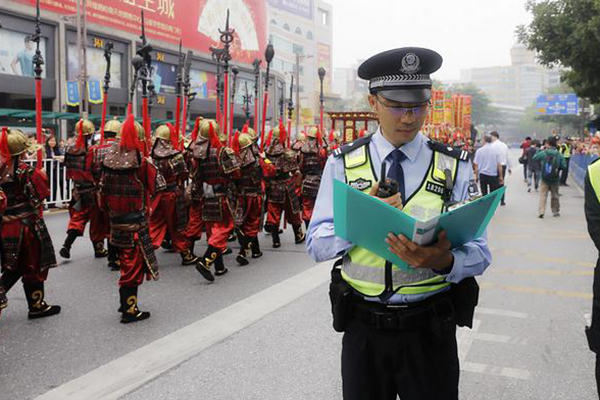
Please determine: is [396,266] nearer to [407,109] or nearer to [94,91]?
[407,109]

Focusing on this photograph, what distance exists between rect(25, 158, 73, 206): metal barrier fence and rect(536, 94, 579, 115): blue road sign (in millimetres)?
40329

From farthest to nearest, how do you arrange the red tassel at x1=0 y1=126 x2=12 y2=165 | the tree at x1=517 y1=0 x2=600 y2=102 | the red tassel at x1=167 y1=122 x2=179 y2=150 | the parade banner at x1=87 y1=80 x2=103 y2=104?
the parade banner at x1=87 y1=80 x2=103 y2=104 < the tree at x1=517 y1=0 x2=600 y2=102 < the red tassel at x1=167 y1=122 x2=179 y2=150 < the red tassel at x1=0 y1=126 x2=12 y2=165

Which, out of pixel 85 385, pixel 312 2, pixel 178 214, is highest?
pixel 312 2

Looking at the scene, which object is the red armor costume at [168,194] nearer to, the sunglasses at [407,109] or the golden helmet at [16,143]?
the golden helmet at [16,143]

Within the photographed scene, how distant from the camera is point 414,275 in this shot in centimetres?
210

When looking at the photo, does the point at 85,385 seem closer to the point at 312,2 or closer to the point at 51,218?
the point at 51,218

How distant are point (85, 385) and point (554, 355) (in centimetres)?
333

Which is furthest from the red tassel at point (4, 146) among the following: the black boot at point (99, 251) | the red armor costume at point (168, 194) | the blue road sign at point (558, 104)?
the blue road sign at point (558, 104)

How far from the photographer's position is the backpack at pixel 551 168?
12.0 m

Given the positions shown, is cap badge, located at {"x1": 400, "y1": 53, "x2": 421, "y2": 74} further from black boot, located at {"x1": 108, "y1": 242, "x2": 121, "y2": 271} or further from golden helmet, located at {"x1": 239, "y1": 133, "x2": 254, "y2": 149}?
black boot, located at {"x1": 108, "y1": 242, "x2": 121, "y2": 271}

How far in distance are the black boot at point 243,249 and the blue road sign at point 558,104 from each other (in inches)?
1670

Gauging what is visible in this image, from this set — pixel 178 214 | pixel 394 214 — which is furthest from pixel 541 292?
pixel 394 214

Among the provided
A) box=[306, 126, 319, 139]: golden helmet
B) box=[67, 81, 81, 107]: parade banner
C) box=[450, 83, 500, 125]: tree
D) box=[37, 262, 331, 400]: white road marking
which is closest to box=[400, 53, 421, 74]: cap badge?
box=[37, 262, 331, 400]: white road marking

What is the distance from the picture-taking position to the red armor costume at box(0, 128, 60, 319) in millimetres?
4930
